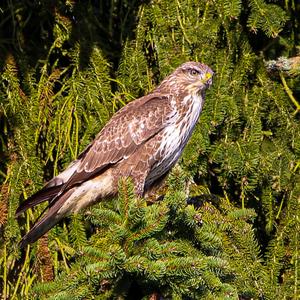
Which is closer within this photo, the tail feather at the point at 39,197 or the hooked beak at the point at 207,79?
the tail feather at the point at 39,197

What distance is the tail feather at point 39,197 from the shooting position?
3947 millimetres

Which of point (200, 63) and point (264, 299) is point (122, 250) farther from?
point (200, 63)

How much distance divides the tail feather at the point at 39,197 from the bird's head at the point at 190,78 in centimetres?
88

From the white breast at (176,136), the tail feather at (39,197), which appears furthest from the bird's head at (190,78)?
the tail feather at (39,197)

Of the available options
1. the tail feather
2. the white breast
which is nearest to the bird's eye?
the white breast

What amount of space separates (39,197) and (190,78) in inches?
43.4

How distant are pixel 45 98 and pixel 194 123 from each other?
0.83 meters

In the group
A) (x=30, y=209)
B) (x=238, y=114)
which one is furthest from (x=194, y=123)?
(x=30, y=209)

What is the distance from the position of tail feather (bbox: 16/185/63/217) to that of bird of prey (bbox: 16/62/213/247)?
0.22 feet

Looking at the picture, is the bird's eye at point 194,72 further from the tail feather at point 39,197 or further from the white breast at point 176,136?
the tail feather at point 39,197

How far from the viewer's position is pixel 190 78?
14.8 ft

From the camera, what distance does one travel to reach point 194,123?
14.5 feet

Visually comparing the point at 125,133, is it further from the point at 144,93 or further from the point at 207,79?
the point at 207,79

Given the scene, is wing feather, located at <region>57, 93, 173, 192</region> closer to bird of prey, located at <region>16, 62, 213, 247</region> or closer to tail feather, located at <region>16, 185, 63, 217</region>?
bird of prey, located at <region>16, 62, 213, 247</region>
